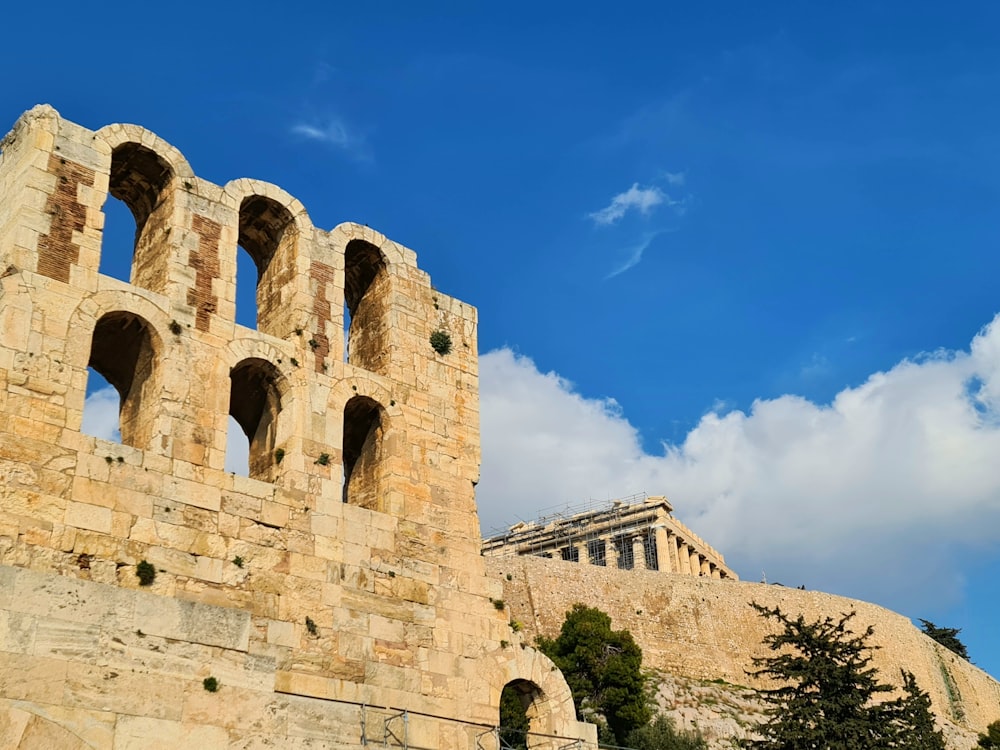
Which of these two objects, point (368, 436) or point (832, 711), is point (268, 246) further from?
point (832, 711)

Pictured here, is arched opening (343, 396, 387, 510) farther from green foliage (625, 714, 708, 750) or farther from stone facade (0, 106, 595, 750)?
green foliage (625, 714, 708, 750)

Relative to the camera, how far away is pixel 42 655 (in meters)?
12.1

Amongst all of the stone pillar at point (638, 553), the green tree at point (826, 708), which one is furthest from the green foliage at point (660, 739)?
the stone pillar at point (638, 553)

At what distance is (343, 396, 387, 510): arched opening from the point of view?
17.0 metres

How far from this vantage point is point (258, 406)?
54.5 feet

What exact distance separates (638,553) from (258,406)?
60339 millimetres

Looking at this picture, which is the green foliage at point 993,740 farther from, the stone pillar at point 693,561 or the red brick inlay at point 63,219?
the red brick inlay at point 63,219

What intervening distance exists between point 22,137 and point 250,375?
4.16 metres

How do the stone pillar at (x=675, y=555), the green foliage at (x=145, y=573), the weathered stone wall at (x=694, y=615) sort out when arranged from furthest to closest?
1. the stone pillar at (x=675, y=555)
2. the weathered stone wall at (x=694, y=615)
3. the green foliage at (x=145, y=573)

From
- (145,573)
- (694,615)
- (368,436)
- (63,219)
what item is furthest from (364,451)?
(694,615)

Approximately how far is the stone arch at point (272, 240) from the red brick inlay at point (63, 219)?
2355mm

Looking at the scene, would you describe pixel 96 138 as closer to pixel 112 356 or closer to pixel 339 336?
pixel 112 356

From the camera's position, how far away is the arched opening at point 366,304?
18109 millimetres

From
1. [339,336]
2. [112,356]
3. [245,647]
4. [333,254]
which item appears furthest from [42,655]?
[333,254]
